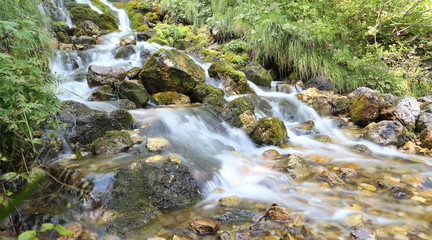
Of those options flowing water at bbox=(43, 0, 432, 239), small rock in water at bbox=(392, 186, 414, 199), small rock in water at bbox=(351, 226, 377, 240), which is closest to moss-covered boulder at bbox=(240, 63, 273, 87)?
flowing water at bbox=(43, 0, 432, 239)

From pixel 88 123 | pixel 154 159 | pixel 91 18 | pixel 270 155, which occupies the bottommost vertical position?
pixel 270 155

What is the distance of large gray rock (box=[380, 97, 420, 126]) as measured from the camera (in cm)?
496

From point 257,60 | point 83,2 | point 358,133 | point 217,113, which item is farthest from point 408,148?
point 83,2

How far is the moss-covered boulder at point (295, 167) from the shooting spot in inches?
123

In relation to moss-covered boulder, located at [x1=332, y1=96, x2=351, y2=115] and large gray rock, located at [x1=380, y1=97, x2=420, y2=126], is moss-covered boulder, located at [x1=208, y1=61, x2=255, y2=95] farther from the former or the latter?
large gray rock, located at [x1=380, y1=97, x2=420, y2=126]

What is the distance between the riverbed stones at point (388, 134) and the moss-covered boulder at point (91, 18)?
12.9 meters

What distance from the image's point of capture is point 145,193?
2.43 metres

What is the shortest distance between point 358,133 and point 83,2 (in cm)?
1675

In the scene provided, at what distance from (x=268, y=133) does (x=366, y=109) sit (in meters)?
2.72

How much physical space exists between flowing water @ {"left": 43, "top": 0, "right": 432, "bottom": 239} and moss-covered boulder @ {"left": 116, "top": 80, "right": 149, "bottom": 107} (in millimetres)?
454

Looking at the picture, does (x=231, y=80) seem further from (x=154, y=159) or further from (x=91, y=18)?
(x=91, y=18)

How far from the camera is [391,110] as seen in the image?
518 cm

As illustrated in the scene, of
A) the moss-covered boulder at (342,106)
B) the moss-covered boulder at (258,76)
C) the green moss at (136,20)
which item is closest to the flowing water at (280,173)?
the moss-covered boulder at (342,106)

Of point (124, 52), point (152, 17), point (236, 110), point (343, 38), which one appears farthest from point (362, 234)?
point (152, 17)
